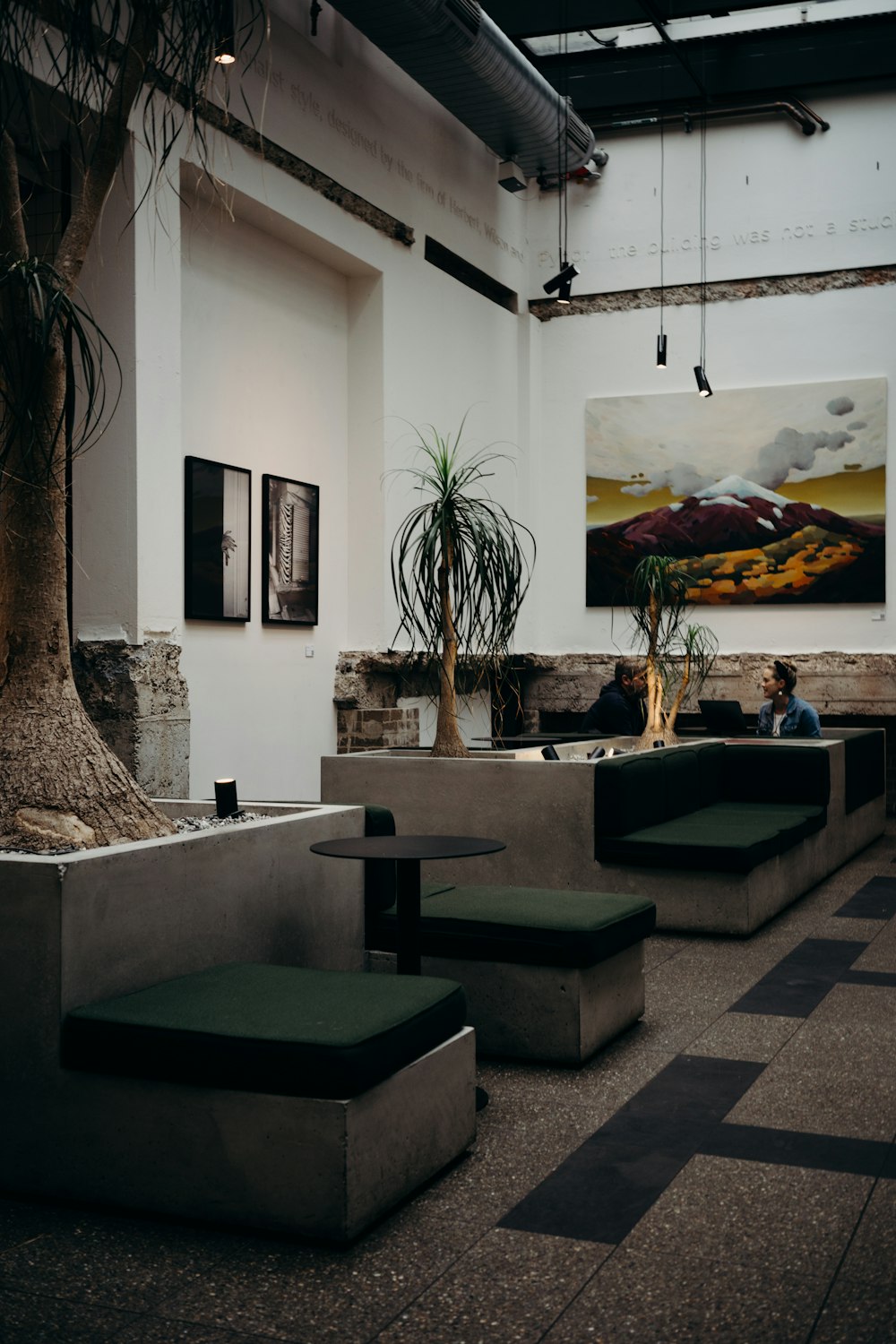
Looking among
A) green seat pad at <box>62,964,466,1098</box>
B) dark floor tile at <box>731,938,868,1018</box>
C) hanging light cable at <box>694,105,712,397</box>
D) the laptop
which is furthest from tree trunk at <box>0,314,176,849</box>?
hanging light cable at <box>694,105,712,397</box>

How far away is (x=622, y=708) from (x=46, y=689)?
198 inches

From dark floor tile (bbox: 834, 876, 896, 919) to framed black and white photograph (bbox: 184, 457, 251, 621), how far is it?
3.63 metres

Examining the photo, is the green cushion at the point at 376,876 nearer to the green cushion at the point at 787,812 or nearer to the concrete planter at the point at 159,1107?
the concrete planter at the point at 159,1107

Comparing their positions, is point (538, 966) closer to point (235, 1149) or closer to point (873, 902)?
point (235, 1149)

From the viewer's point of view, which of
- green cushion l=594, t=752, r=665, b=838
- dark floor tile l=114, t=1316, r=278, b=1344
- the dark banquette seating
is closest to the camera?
dark floor tile l=114, t=1316, r=278, b=1344

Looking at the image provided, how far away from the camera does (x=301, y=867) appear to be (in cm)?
350

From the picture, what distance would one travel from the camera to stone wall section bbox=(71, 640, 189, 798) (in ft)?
20.1

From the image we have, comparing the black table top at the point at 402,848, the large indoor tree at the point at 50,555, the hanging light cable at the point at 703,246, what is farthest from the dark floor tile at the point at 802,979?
the hanging light cable at the point at 703,246

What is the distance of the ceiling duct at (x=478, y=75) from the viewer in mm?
7566

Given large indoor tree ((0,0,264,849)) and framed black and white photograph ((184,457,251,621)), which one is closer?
large indoor tree ((0,0,264,849))

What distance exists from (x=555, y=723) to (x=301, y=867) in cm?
749

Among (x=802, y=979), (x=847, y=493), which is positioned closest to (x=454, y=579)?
(x=802, y=979)

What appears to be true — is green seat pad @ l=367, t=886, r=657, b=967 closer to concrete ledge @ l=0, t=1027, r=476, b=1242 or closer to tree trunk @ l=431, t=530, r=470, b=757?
concrete ledge @ l=0, t=1027, r=476, b=1242

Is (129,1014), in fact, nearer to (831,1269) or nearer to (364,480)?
(831,1269)
